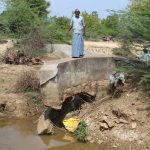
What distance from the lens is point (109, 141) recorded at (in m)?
9.73

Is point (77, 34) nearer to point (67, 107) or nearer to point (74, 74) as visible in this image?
point (74, 74)

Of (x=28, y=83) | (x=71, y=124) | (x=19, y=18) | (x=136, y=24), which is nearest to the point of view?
(x=71, y=124)

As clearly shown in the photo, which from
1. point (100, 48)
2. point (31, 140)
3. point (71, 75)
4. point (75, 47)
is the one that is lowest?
point (31, 140)

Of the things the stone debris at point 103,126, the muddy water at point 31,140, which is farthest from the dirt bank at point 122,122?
the muddy water at point 31,140

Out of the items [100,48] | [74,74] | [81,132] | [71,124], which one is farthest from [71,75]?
[100,48]

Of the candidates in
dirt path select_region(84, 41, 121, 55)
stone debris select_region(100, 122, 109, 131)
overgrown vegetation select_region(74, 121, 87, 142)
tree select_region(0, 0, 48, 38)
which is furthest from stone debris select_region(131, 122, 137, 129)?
tree select_region(0, 0, 48, 38)

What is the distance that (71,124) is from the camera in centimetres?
1047

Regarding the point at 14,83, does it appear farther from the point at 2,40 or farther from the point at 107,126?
the point at 2,40

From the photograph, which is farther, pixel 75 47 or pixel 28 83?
pixel 28 83

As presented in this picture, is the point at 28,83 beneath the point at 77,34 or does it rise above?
beneath

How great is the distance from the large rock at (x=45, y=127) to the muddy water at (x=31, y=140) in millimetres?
123

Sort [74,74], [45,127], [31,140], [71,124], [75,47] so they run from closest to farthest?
[31,140] → [45,127] → [71,124] → [74,74] → [75,47]

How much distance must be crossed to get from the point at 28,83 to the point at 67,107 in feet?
6.36

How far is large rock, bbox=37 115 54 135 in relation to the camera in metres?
10.3
